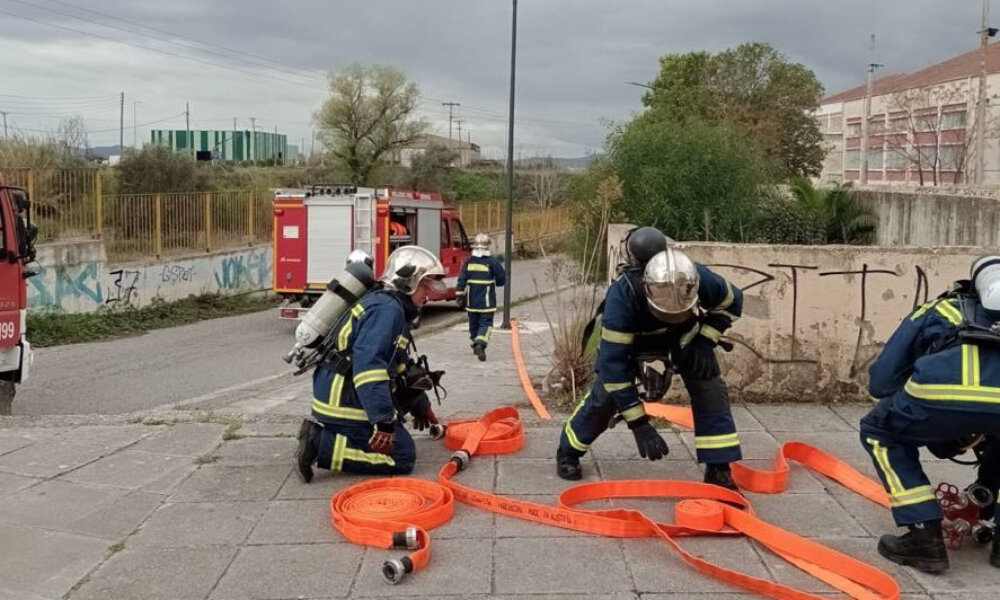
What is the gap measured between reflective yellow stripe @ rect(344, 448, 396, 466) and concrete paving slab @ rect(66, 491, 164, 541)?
1.07 meters

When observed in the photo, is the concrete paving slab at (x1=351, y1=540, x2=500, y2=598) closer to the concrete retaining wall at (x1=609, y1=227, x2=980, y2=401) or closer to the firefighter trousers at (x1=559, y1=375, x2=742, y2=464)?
Result: the firefighter trousers at (x1=559, y1=375, x2=742, y2=464)

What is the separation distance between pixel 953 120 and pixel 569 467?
43353 mm

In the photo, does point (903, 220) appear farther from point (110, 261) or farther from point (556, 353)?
point (110, 261)

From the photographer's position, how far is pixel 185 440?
A: 240 inches

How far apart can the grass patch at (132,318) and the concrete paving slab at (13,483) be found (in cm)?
954

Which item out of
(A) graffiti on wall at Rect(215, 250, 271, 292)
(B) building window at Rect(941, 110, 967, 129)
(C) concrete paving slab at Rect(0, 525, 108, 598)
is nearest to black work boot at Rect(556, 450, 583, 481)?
(C) concrete paving slab at Rect(0, 525, 108, 598)

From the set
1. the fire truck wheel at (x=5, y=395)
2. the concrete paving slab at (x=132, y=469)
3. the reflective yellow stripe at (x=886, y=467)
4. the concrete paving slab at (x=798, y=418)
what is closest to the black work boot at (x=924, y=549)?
the reflective yellow stripe at (x=886, y=467)

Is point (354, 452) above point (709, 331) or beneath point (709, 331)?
beneath

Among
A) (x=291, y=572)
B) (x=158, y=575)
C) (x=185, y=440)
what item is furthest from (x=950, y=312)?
(x=185, y=440)

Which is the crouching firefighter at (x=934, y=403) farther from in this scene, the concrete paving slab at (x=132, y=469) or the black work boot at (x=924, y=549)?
the concrete paving slab at (x=132, y=469)

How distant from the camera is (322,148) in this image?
44625 millimetres

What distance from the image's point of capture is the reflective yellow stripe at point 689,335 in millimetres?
4820

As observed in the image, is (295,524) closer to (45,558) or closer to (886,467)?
(45,558)

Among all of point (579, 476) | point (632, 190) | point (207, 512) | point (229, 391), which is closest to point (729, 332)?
point (579, 476)
